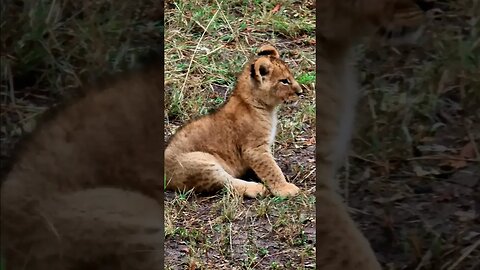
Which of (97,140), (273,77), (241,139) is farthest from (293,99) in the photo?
(97,140)

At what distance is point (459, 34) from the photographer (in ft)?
5.29

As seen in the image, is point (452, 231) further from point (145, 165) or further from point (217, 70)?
point (217, 70)

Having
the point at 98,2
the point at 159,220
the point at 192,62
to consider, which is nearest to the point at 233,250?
the point at 159,220

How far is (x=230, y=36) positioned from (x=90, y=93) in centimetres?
68

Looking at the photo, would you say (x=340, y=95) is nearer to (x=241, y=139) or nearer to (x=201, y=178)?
(x=201, y=178)

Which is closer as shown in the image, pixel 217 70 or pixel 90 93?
pixel 90 93

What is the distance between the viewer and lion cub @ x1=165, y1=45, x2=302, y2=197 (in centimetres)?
207

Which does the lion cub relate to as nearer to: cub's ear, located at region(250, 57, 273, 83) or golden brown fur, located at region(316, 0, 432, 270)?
cub's ear, located at region(250, 57, 273, 83)

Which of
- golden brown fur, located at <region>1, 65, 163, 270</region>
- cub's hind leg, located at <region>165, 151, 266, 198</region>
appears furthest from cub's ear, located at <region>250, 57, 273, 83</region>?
golden brown fur, located at <region>1, 65, 163, 270</region>

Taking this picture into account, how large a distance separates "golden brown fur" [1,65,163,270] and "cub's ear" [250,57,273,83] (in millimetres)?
625

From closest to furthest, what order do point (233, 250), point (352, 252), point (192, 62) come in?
point (352, 252) → point (233, 250) → point (192, 62)

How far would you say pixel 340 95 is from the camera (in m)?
1.64

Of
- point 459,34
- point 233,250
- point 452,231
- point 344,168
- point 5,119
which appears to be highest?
point 459,34

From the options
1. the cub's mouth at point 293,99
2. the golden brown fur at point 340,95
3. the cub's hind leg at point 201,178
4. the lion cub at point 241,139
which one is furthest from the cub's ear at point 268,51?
the golden brown fur at point 340,95
